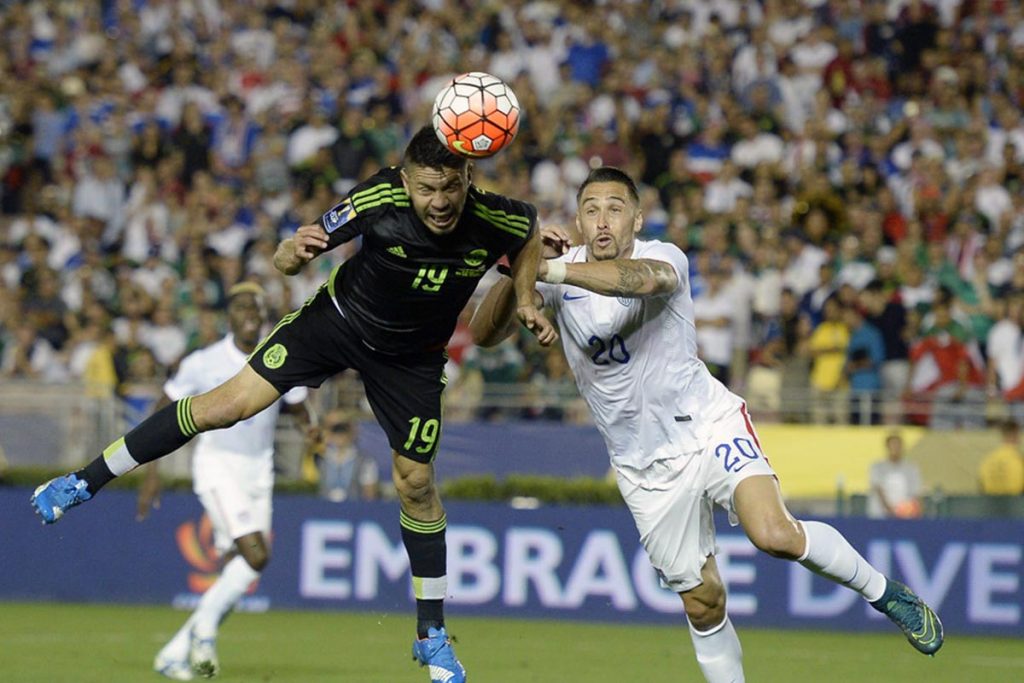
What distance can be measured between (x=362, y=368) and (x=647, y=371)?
162cm

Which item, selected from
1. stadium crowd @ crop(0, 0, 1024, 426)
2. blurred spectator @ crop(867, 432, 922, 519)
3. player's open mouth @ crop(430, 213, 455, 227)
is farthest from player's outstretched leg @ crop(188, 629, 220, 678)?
blurred spectator @ crop(867, 432, 922, 519)

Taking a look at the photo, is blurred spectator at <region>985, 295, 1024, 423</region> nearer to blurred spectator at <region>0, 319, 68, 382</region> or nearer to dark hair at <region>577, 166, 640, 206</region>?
dark hair at <region>577, 166, 640, 206</region>

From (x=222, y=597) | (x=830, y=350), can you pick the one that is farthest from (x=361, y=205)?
(x=830, y=350)

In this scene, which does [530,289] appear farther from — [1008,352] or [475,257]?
[1008,352]

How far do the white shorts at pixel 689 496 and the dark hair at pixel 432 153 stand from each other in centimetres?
197

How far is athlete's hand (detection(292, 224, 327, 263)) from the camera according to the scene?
8.62m

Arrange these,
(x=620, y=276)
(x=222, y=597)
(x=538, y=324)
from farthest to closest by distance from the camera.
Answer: (x=222, y=597), (x=620, y=276), (x=538, y=324)

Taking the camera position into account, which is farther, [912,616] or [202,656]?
[202,656]

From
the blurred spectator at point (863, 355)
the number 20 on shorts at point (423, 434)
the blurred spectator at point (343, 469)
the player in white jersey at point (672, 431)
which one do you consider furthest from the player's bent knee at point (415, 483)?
the blurred spectator at point (863, 355)

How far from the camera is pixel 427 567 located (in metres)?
9.91

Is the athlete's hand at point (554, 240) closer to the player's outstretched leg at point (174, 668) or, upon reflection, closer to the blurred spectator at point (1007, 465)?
the player's outstretched leg at point (174, 668)

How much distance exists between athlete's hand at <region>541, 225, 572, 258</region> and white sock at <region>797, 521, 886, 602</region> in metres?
1.97

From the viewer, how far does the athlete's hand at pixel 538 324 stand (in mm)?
8500

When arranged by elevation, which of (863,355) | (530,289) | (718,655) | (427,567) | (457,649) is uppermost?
(530,289)
